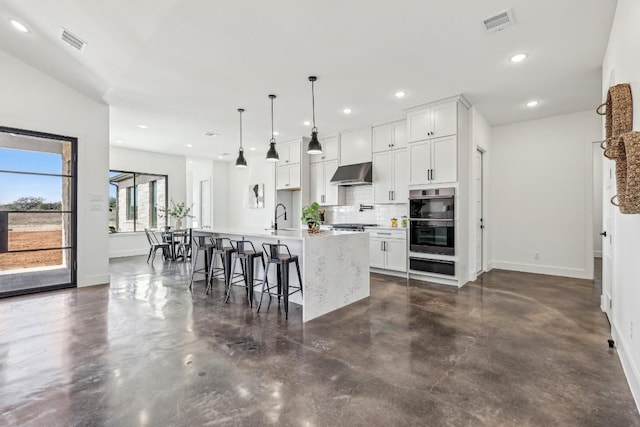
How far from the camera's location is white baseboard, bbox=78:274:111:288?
4.85 meters

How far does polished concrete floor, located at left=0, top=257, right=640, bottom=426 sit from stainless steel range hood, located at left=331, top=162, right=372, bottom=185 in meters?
2.68

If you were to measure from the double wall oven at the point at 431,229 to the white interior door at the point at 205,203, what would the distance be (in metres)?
7.17

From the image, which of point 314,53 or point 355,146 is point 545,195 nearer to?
point 355,146

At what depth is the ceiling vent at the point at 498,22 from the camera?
109 inches

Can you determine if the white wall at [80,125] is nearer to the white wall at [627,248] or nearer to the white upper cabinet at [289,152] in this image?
the white upper cabinet at [289,152]

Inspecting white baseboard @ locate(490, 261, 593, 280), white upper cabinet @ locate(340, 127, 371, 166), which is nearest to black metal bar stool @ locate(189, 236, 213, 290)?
white upper cabinet @ locate(340, 127, 371, 166)

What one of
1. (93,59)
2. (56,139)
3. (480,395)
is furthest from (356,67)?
(56,139)

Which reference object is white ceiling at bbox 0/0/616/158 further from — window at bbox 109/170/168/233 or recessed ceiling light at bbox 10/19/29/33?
window at bbox 109/170/168/233

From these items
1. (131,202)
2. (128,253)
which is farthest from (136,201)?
(128,253)

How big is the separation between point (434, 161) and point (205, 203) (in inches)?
314

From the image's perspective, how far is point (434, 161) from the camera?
16.4 ft

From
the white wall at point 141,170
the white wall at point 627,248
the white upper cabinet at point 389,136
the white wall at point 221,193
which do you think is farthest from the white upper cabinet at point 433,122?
the white wall at point 141,170

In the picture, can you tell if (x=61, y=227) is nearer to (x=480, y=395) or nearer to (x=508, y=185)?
(x=480, y=395)

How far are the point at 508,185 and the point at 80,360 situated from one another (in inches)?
271
